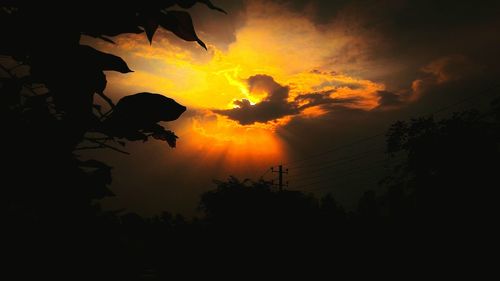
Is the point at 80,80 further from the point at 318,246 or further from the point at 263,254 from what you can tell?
the point at 318,246

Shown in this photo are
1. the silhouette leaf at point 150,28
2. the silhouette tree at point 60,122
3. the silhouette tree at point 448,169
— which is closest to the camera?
the silhouette tree at point 60,122

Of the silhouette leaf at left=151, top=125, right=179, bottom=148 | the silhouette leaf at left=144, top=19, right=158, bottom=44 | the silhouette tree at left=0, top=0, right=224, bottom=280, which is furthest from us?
the silhouette leaf at left=151, top=125, right=179, bottom=148

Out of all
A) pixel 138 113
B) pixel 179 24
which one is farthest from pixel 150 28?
pixel 138 113

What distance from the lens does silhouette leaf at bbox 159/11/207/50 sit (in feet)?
2.40

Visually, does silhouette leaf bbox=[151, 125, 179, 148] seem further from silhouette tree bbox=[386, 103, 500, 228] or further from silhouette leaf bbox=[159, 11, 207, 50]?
silhouette tree bbox=[386, 103, 500, 228]

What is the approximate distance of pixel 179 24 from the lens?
0.75 meters

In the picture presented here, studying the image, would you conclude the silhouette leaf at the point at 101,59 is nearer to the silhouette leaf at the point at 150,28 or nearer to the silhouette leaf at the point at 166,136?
the silhouette leaf at the point at 150,28

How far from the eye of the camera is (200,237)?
39.4 ft

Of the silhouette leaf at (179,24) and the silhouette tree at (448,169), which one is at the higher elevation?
the silhouette tree at (448,169)

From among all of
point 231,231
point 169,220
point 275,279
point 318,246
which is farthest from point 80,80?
point 169,220

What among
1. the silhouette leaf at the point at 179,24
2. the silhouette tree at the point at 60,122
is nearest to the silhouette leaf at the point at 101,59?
the silhouette tree at the point at 60,122

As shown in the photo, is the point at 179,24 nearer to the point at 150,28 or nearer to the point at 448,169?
the point at 150,28

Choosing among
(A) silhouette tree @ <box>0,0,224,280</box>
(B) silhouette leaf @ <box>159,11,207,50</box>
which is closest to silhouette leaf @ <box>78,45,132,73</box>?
(A) silhouette tree @ <box>0,0,224,280</box>

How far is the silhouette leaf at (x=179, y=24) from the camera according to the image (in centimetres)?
73
